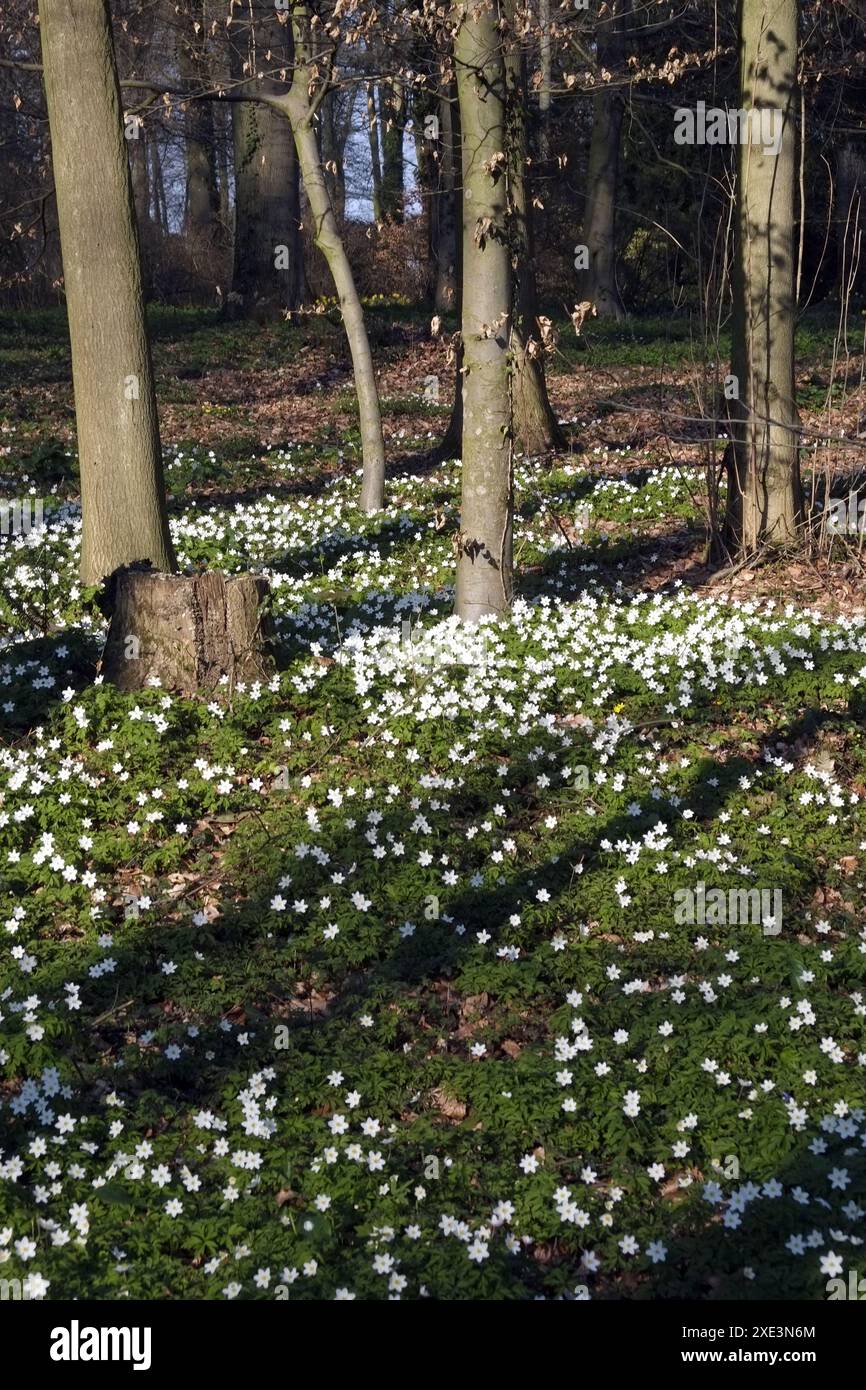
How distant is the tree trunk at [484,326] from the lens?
28.4ft

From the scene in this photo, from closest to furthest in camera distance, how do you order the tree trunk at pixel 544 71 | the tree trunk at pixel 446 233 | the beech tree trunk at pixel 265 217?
the tree trunk at pixel 544 71, the tree trunk at pixel 446 233, the beech tree trunk at pixel 265 217

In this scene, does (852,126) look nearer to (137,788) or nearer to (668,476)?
(668,476)

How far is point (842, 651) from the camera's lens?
28.2 feet

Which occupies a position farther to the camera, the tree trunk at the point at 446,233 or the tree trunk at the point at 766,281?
the tree trunk at the point at 446,233

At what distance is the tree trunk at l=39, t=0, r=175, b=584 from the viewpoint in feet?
28.8

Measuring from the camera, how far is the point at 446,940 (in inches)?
235

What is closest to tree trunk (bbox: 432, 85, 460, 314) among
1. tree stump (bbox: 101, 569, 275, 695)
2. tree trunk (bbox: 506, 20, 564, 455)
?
tree trunk (bbox: 506, 20, 564, 455)

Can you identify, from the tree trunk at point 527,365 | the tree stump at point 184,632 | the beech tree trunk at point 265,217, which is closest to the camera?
the tree stump at point 184,632

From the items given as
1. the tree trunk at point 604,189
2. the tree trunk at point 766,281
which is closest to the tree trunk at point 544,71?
the tree trunk at point 604,189

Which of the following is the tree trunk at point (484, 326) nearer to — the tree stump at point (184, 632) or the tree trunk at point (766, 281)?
the tree stump at point (184, 632)

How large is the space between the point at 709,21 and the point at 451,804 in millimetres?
19574

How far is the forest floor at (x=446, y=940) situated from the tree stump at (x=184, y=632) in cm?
22

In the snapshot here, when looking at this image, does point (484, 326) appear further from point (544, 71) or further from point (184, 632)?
point (544, 71)

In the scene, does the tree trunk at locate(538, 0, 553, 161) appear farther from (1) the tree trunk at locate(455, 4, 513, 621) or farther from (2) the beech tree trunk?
(2) the beech tree trunk
